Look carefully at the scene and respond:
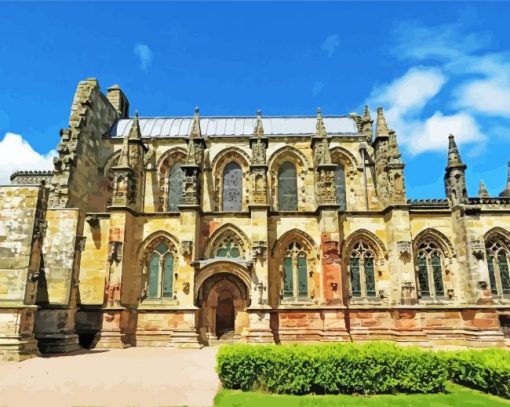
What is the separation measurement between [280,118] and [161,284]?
55.5 feet

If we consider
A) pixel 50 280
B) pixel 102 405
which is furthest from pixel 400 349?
pixel 50 280

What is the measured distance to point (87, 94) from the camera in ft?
81.1

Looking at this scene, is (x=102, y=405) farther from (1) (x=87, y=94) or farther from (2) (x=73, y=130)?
(1) (x=87, y=94)

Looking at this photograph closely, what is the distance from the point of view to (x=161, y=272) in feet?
65.3

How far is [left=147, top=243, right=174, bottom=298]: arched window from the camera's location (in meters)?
19.7

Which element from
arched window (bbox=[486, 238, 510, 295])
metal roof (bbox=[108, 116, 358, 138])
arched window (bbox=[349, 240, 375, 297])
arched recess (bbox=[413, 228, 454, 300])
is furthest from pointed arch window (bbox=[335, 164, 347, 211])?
arched window (bbox=[486, 238, 510, 295])

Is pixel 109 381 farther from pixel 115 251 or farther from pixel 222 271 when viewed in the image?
pixel 115 251

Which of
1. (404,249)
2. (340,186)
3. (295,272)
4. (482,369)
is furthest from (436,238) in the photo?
(482,369)

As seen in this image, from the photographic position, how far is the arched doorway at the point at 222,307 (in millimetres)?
19312

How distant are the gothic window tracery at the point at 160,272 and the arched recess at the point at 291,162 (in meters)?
8.13

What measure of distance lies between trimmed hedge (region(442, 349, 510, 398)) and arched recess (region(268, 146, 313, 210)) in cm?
1563

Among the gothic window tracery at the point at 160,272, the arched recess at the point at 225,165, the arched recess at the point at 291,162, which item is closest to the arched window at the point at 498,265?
the arched recess at the point at 291,162

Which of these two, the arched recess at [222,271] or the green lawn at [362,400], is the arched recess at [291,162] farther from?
the green lawn at [362,400]

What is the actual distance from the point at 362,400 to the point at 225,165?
19639mm
